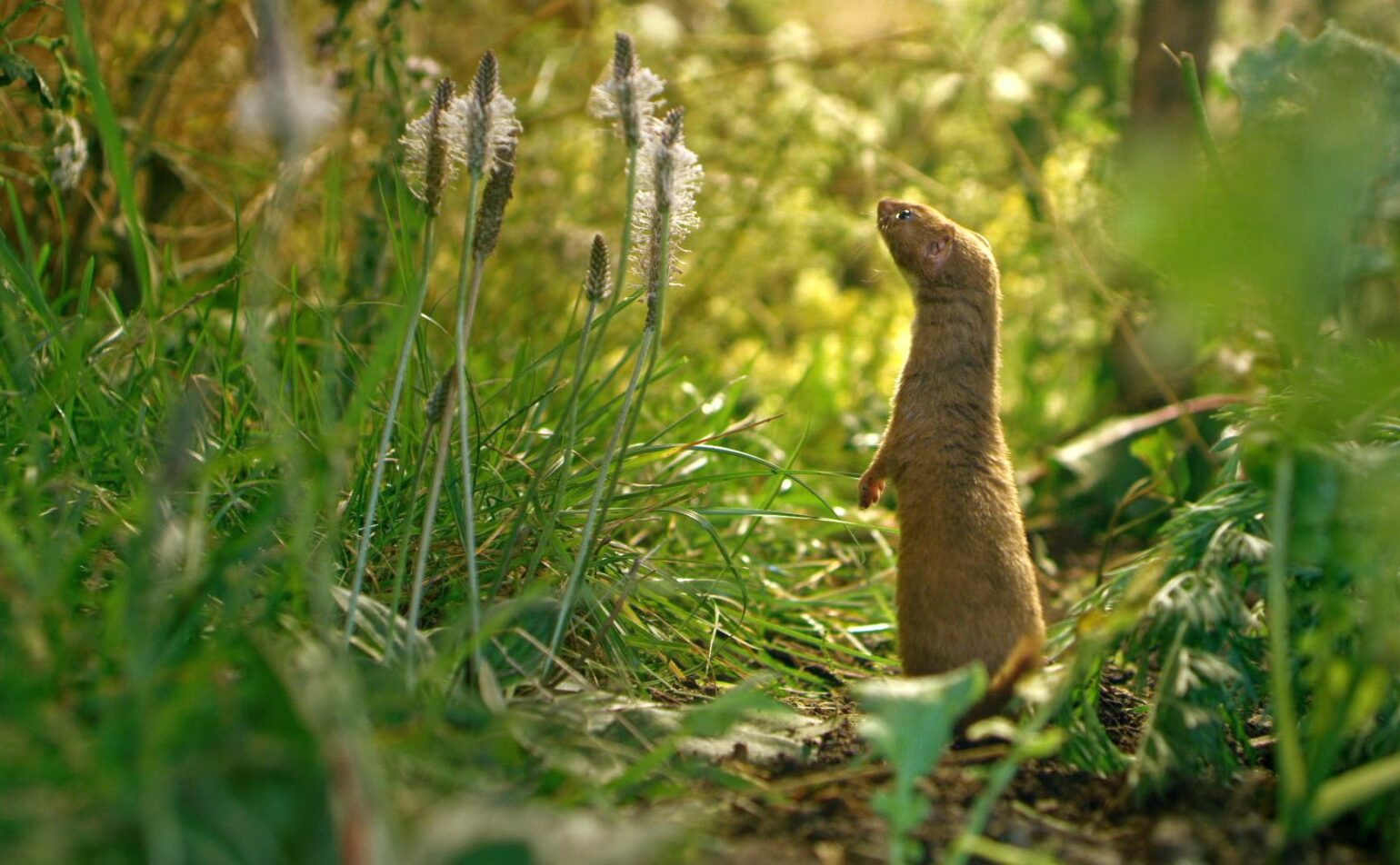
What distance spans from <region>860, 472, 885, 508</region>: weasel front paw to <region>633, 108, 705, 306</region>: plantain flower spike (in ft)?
1.78

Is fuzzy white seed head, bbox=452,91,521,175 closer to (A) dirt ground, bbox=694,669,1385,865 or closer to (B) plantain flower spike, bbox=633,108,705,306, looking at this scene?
(B) plantain flower spike, bbox=633,108,705,306

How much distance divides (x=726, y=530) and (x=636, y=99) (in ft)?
4.71

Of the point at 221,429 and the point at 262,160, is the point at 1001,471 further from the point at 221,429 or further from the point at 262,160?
the point at 262,160

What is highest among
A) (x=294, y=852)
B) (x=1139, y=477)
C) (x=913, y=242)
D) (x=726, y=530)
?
(x=913, y=242)

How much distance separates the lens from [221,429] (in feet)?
7.59

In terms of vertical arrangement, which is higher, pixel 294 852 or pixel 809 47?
pixel 809 47

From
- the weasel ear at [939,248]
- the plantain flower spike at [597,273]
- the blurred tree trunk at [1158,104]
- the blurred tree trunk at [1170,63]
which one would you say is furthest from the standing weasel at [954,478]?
the blurred tree trunk at [1170,63]

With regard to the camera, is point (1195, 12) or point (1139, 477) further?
point (1195, 12)

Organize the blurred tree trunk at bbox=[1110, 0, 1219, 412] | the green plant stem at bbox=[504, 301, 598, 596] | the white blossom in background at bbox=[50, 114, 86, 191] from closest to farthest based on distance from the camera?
the green plant stem at bbox=[504, 301, 598, 596], the white blossom in background at bbox=[50, 114, 86, 191], the blurred tree trunk at bbox=[1110, 0, 1219, 412]

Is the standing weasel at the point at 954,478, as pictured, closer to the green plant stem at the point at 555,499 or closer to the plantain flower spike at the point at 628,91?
the green plant stem at the point at 555,499

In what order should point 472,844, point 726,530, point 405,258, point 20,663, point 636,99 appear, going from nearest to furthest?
point 472,844 < point 20,663 < point 636,99 < point 405,258 < point 726,530

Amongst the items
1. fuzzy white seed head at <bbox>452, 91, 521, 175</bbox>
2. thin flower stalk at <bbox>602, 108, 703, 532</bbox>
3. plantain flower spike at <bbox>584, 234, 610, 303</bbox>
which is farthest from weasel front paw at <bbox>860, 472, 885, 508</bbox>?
fuzzy white seed head at <bbox>452, 91, 521, 175</bbox>

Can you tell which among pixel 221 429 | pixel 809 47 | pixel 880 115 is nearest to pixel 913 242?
pixel 221 429

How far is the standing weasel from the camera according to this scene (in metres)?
1.89
